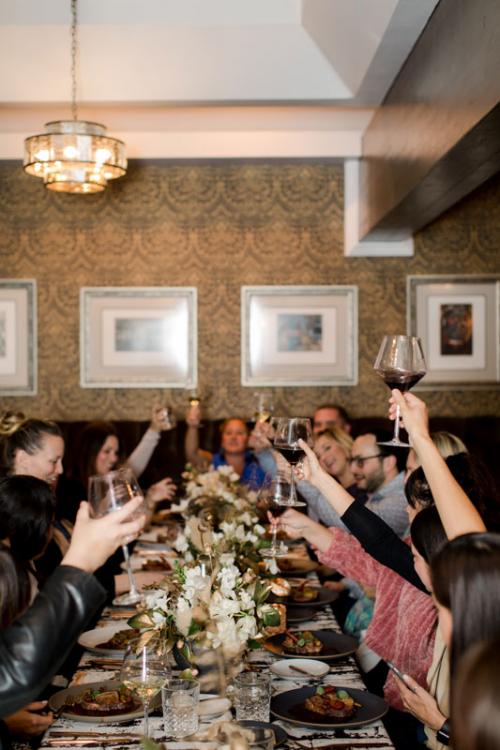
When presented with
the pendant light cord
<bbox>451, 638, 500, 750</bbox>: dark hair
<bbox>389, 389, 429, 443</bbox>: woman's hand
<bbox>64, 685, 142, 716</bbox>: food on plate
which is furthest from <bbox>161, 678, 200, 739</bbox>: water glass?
the pendant light cord

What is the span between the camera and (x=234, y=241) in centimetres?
657

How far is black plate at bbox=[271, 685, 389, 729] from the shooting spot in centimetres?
207

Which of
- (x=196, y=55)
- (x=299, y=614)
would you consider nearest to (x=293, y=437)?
(x=299, y=614)

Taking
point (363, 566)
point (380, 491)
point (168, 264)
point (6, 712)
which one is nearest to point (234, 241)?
point (168, 264)

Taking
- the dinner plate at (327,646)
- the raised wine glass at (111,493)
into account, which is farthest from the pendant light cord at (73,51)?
the raised wine glass at (111,493)

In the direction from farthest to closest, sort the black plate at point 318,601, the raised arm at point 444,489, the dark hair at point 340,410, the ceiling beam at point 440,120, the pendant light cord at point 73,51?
the dark hair at point 340,410
the pendant light cord at point 73,51
the black plate at point 318,601
the ceiling beam at point 440,120
the raised arm at point 444,489

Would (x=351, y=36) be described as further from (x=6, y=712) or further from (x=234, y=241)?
(x=6, y=712)

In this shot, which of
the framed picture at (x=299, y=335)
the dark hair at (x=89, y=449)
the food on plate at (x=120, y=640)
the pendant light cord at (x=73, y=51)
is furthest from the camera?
Result: the framed picture at (x=299, y=335)

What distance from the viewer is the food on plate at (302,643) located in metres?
2.61

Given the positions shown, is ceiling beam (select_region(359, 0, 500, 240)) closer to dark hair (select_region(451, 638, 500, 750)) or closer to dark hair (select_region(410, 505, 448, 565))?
dark hair (select_region(410, 505, 448, 565))

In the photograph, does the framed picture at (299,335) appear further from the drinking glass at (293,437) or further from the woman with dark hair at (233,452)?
the drinking glass at (293,437)

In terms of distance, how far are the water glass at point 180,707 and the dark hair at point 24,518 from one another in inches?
19.9

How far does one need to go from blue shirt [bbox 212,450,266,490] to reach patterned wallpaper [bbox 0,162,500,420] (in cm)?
56

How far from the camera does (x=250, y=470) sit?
568 centimetres
